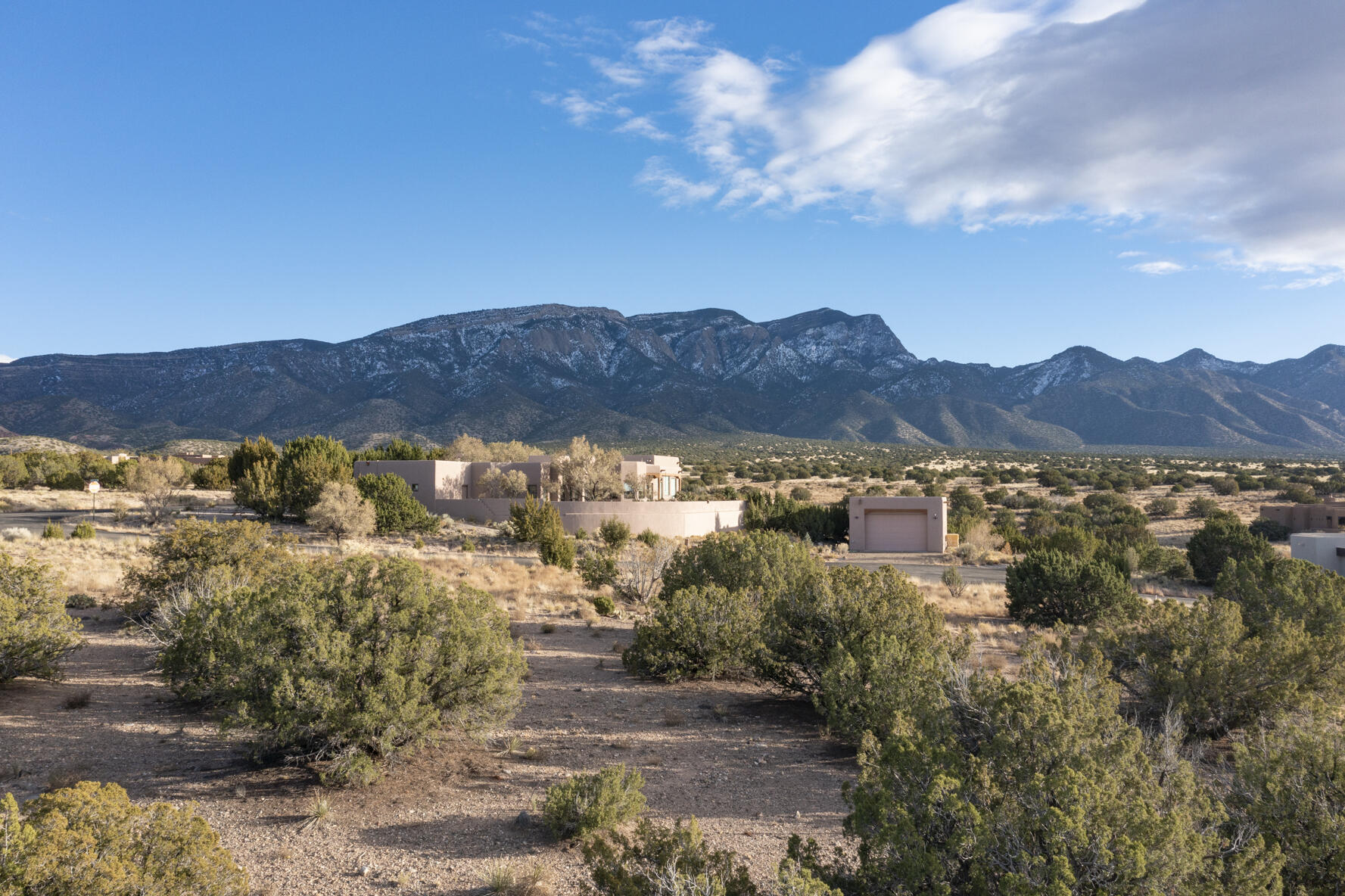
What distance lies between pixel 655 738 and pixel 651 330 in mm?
160145

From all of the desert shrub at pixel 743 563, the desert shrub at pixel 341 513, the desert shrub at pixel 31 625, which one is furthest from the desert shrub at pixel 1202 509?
the desert shrub at pixel 31 625

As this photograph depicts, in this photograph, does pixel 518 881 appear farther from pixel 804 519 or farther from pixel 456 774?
pixel 804 519

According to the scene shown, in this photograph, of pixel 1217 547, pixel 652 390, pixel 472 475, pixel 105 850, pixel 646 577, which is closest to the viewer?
pixel 105 850

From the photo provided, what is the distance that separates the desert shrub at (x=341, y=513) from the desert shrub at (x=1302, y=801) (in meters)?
30.2

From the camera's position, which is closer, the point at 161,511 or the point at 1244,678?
the point at 1244,678

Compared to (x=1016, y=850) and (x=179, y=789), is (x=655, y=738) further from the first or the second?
(x=1016, y=850)

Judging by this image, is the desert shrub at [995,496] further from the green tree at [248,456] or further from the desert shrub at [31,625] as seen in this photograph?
the desert shrub at [31,625]

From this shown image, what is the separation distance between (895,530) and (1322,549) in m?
16.5

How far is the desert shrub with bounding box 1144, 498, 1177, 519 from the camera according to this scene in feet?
143

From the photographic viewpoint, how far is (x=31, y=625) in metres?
10.5

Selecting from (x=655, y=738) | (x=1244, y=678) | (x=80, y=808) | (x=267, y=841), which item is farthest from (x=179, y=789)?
(x=1244, y=678)

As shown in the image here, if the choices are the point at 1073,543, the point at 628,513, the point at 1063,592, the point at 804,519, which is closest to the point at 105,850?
the point at 1063,592

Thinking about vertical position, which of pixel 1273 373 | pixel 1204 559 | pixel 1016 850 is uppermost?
pixel 1273 373

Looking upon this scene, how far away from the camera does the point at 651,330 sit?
167125 millimetres
